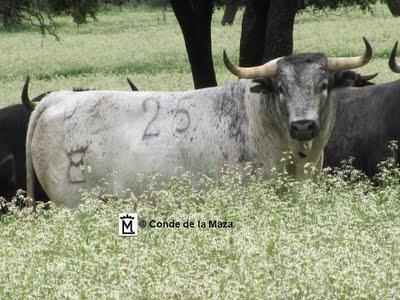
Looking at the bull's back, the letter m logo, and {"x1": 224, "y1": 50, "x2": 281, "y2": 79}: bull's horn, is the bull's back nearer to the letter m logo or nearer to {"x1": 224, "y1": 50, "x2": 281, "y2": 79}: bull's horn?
{"x1": 224, "y1": 50, "x2": 281, "y2": 79}: bull's horn

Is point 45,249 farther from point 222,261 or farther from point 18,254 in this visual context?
point 222,261

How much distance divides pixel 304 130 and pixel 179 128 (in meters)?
1.44

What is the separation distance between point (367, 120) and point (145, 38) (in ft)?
130

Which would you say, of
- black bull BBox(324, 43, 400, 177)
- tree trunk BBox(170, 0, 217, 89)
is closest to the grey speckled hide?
black bull BBox(324, 43, 400, 177)

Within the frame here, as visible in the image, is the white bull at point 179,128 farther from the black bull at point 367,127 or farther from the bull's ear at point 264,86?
the black bull at point 367,127

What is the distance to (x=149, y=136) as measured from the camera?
11.7 metres

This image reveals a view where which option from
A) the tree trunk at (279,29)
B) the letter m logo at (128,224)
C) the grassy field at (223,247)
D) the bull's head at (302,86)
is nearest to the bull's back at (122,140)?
the grassy field at (223,247)

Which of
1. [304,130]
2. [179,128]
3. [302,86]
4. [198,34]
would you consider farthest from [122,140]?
[198,34]

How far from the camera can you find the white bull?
1112cm

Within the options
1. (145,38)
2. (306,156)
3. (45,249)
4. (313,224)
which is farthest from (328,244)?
(145,38)

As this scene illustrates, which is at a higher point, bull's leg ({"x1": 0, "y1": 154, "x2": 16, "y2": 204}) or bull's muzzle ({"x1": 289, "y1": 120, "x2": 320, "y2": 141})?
bull's muzzle ({"x1": 289, "y1": 120, "x2": 320, "y2": 141})

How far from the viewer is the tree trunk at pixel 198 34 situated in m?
21.7

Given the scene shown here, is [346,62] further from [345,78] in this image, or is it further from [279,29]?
[279,29]

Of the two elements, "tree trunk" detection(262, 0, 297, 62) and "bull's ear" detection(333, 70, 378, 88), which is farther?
"tree trunk" detection(262, 0, 297, 62)
